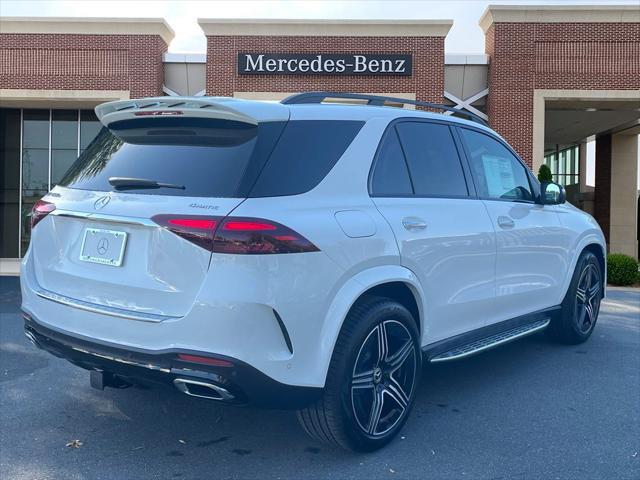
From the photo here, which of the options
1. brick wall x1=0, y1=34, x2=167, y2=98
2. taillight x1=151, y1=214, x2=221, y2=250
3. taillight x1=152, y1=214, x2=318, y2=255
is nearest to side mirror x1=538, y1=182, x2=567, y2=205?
taillight x1=152, y1=214, x2=318, y2=255

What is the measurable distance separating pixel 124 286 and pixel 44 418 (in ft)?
5.17

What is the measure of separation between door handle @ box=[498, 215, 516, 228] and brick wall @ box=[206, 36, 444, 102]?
14.2 m

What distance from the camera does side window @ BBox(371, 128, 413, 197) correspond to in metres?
3.50

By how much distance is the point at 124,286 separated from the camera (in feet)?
9.71

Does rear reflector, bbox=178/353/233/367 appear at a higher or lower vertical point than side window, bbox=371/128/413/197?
lower

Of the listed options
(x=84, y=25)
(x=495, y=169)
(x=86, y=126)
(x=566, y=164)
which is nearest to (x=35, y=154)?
(x=86, y=126)

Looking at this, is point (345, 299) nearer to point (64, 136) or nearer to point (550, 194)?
point (550, 194)

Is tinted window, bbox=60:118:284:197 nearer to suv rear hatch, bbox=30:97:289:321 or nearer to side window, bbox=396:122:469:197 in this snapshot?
suv rear hatch, bbox=30:97:289:321

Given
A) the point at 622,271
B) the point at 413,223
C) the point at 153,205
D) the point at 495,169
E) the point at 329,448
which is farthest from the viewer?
the point at 622,271

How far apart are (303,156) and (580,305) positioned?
12.7 ft

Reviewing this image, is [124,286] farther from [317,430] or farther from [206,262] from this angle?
[317,430]

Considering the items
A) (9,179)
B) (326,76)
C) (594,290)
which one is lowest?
(594,290)

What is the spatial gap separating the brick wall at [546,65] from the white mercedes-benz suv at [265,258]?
49.4 ft

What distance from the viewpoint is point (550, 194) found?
5.13 m
